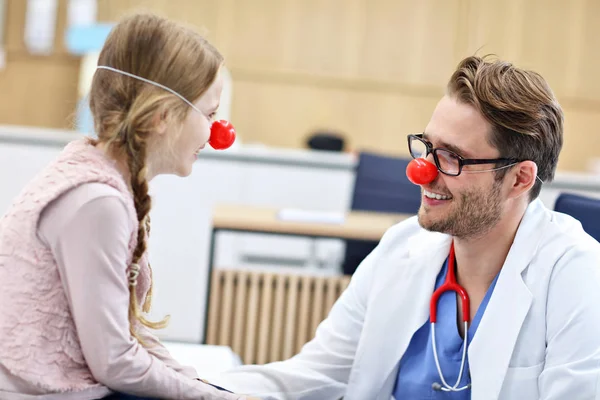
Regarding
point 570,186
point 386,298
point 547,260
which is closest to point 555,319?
point 547,260

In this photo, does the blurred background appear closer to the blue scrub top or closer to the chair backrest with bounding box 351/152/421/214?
the chair backrest with bounding box 351/152/421/214

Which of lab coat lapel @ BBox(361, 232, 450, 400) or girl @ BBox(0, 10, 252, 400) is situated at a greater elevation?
girl @ BBox(0, 10, 252, 400)

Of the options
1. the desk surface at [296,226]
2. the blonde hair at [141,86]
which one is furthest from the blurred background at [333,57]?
the blonde hair at [141,86]

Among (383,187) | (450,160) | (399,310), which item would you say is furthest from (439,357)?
(383,187)

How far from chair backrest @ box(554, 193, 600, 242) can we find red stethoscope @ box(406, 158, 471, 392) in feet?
1.08

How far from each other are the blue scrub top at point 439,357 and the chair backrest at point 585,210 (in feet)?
1.10

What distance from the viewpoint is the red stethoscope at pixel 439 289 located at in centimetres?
165

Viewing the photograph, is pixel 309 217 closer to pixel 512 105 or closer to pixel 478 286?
pixel 478 286

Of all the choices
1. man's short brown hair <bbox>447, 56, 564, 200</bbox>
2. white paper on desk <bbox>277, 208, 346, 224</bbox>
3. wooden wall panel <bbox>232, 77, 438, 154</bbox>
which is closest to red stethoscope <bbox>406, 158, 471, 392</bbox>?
man's short brown hair <bbox>447, 56, 564, 200</bbox>

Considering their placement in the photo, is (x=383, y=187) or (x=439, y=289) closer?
(x=439, y=289)

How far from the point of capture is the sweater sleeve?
4.05ft

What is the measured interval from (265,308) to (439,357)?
1222 millimetres

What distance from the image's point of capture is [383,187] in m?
3.64

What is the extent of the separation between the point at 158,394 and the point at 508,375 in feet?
2.22
